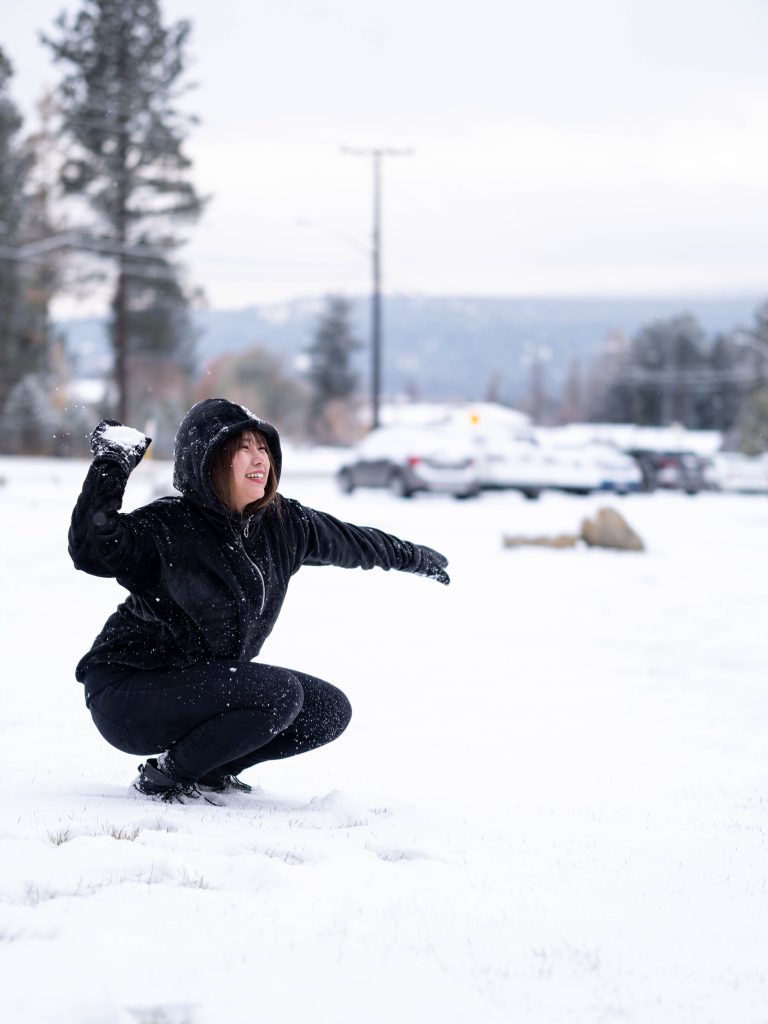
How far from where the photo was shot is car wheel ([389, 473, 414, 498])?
24.8m

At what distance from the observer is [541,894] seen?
3.49 metres

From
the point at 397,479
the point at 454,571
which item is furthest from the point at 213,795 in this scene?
the point at 397,479

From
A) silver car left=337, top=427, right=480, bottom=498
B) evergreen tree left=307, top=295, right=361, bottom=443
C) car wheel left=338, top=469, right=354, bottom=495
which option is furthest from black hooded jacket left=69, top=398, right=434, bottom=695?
evergreen tree left=307, top=295, right=361, bottom=443

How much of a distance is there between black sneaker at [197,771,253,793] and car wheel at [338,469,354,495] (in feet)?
72.1

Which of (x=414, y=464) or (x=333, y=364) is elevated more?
(x=414, y=464)

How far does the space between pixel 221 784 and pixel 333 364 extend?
87444mm

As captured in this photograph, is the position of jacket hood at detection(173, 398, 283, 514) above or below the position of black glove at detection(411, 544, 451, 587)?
above

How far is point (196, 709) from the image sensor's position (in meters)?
3.96

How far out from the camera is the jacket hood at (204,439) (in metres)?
3.90

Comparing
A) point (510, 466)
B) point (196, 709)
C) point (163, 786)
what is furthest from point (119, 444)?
point (510, 466)

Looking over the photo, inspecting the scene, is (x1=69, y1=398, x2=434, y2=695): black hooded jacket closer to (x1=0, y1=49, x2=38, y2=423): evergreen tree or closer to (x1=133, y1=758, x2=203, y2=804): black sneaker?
(x1=133, y1=758, x2=203, y2=804): black sneaker

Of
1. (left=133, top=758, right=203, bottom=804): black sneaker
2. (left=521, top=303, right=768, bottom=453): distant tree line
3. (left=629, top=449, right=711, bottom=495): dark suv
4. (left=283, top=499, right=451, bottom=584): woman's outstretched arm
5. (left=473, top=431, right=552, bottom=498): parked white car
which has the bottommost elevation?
(left=521, top=303, right=768, bottom=453): distant tree line

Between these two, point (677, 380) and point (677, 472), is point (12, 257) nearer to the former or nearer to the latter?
point (677, 472)

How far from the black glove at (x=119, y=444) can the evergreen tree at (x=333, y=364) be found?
280 feet
